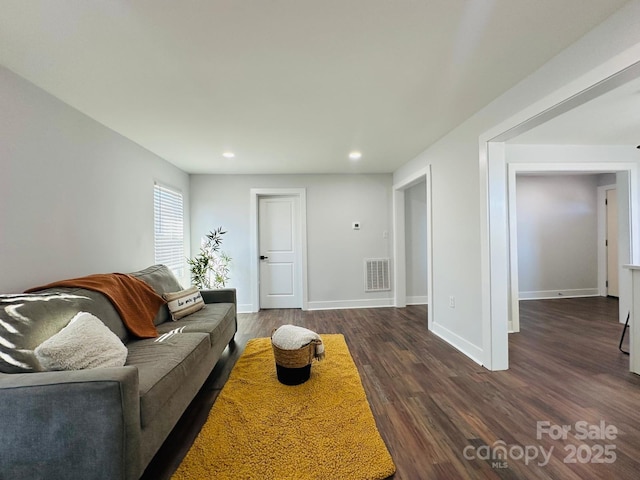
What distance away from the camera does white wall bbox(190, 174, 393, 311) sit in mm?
4582

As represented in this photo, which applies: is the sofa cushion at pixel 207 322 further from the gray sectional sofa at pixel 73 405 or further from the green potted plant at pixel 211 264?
the green potted plant at pixel 211 264

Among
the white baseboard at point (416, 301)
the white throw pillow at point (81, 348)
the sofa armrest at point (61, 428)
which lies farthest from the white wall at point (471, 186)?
the white throw pillow at point (81, 348)

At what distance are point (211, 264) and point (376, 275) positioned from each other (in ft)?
9.28


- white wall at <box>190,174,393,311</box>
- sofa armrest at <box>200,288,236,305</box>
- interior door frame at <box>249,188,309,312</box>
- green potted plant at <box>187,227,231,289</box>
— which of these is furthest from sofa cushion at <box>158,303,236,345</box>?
white wall at <box>190,174,393,311</box>

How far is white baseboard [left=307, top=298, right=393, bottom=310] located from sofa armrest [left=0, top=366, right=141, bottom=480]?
371 cm

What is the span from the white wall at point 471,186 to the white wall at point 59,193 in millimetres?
3555

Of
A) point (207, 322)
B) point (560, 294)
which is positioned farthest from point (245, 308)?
point (560, 294)

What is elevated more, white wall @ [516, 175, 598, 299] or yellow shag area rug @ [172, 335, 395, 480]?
white wall @ [516, 175, 598, 299]

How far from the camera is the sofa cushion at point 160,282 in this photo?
2.53 m

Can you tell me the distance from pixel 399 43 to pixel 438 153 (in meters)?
1.95

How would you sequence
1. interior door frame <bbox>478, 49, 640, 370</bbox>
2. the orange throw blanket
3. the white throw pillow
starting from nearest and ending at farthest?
the white throw pillow, the orange throw blanket, interior door frame <bbox>478, 49, 640, 370</bbox>

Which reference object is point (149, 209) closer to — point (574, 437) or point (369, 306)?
point (369, 306)

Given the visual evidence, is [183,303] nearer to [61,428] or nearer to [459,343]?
[61,428]

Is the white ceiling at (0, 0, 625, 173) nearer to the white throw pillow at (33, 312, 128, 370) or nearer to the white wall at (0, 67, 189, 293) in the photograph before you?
the white wall at (0, 67, 189, 293)
